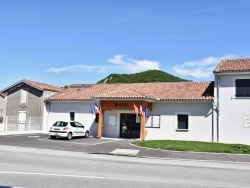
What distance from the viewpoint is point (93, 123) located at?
28.8m

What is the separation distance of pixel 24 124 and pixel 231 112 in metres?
21.7

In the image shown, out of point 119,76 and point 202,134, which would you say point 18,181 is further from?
point 119,76

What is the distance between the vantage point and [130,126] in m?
27.1

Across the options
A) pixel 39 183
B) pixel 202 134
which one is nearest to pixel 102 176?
pixel 39 183

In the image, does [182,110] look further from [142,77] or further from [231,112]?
[142,77]

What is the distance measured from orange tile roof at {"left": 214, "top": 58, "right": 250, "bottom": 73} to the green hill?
4436 cm

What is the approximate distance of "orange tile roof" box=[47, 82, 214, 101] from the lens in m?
25.2

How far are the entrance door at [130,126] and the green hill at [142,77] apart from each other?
144 feet

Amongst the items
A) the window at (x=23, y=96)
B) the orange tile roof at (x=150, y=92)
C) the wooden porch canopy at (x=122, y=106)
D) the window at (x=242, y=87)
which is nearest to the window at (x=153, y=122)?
the wooden porch canopy at (x=122, y=106)

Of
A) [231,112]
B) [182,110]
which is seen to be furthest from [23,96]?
[231,112]

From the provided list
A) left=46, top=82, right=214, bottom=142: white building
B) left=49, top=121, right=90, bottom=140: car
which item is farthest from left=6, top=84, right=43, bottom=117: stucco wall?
left=49, top=121, right=90, bottom=140: car

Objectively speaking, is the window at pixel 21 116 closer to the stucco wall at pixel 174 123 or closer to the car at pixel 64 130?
the stucco wall at pixel 174 123

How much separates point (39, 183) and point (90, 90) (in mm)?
24772

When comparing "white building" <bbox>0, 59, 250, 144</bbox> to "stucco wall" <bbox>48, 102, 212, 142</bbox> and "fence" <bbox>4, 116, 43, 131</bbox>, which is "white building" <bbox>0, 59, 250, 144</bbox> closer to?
"stucco wall" <bbox>48, 102, 212, 142</bbox>
